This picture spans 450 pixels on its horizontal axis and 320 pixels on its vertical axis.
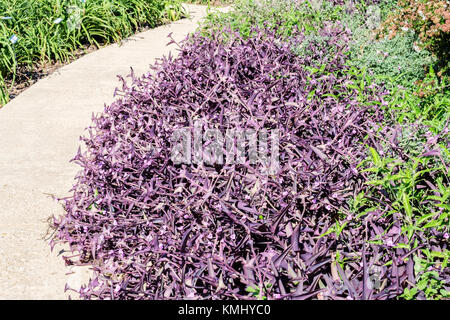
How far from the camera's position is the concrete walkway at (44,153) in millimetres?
2561

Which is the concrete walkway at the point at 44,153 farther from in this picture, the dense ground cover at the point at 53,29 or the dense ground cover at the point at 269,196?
the dense ground cover at the point at 53,29

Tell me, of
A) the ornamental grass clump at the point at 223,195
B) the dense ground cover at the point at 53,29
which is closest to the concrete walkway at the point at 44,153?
the ornamental grass clump at the point at 223,195

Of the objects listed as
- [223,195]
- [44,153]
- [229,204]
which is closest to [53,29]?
[44,153]

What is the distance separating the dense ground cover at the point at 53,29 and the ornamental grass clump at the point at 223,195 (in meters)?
2.06

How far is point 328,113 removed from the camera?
3123mm

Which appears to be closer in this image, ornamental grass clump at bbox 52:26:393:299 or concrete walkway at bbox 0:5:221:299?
ornamental grass clump at bbox 52:26:393:299

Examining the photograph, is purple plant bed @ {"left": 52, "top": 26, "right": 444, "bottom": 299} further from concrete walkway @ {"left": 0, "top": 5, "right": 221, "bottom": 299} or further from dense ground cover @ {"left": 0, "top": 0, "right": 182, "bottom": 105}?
dense ground cover @ {"left": 0, "top": 0, "right": 182, "bottom": 105}

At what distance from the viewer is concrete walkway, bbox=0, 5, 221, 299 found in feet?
8.40

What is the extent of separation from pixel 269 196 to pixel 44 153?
2.09 metres

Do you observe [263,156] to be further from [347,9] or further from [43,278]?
[347,9]

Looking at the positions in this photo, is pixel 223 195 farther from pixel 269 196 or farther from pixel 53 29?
pixel 53 29

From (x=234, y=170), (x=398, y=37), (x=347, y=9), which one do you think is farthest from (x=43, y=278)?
(x=347, y=9)

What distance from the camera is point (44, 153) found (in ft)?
11.9

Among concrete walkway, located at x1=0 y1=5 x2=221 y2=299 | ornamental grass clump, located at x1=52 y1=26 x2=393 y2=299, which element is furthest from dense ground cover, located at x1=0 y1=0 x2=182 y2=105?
ornamental grass clump, located at x1=52 y1=26 x2=393 y2=299
